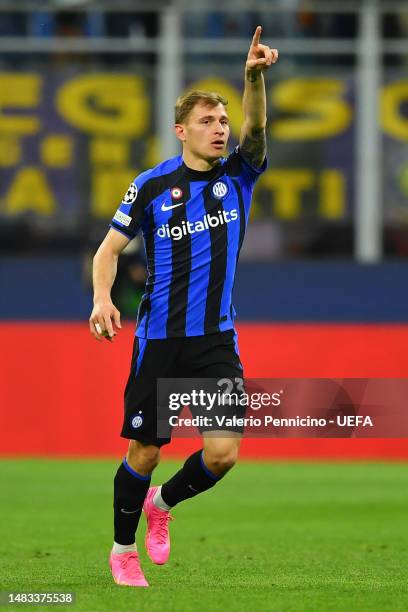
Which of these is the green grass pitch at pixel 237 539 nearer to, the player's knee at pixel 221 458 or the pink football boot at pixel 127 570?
the pink football boot at pixel 127 570

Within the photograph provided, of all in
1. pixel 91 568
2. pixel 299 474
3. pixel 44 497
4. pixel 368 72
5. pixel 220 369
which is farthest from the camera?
pixel 368 72

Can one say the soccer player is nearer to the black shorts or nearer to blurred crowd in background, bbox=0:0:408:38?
the black shorts

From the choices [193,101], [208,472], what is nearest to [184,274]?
[193,101]

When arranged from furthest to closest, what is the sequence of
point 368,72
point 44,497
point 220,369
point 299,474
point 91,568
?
point 368,72, point 299,474, point 44,497, point 91,568, point 220,369

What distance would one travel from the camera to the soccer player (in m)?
6.40

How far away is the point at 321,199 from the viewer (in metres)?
18.1

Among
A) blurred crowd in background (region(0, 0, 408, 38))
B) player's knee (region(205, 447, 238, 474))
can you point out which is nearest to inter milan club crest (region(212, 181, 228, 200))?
player's knee (region(205, 447, 238, 474))

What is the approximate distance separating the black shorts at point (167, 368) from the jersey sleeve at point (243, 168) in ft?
2.52

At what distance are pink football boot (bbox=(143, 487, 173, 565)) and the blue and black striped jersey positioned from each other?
882 millimetres

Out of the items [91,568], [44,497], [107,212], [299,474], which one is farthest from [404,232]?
[91,568]

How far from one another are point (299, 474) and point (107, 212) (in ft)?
21.0

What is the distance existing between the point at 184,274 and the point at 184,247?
12cm

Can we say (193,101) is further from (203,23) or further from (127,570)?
(203,23)

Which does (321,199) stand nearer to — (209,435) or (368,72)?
(368,72)
